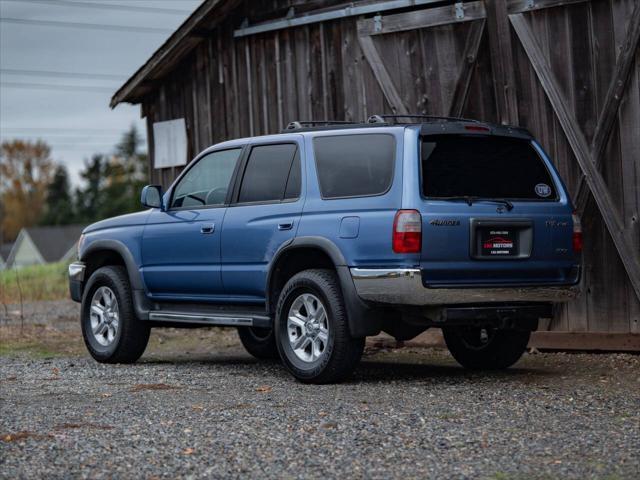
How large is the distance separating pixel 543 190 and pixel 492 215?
29.1 inches

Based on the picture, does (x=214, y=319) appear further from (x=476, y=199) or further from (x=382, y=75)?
(x=382, y=75)

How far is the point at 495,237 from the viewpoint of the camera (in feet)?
29.4

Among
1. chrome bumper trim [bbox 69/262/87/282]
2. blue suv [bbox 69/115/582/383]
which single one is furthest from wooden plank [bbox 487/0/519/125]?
chrome bumper trim [bbox 69/262/87/282]

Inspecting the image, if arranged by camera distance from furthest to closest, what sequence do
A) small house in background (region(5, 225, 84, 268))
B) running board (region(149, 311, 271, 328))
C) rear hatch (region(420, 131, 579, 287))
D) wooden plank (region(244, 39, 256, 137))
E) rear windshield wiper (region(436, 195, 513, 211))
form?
1. small house in background (region(5, 225, 84, 268))
2. wooden plank (region(244, 39, 256, 137))
3. running board (region(149, 311, 271, 328))
4. rear windshield wiper (region(436, 195, 513, 211))
5. rear hatch (region(420, 131, 579, 287))

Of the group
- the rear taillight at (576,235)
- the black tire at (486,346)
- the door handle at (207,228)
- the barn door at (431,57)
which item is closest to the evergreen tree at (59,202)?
the barn door at (431,57)

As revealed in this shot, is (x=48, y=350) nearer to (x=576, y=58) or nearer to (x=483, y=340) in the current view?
(x=483, y=340)

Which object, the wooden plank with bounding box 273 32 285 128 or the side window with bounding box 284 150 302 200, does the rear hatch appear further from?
the wooden plank with bounding box 273 32 285 128

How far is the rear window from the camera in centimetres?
897

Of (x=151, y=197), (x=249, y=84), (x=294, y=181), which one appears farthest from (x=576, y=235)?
(x=249, y=84)

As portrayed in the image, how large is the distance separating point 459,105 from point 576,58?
141cm

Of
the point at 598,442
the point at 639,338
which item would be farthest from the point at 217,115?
the point at 598,442

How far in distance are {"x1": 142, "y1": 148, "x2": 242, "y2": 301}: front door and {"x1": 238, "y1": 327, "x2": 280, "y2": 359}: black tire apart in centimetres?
133

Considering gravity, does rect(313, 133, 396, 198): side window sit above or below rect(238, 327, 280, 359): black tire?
above

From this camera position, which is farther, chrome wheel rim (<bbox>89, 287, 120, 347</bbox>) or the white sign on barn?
the white sign on barn
